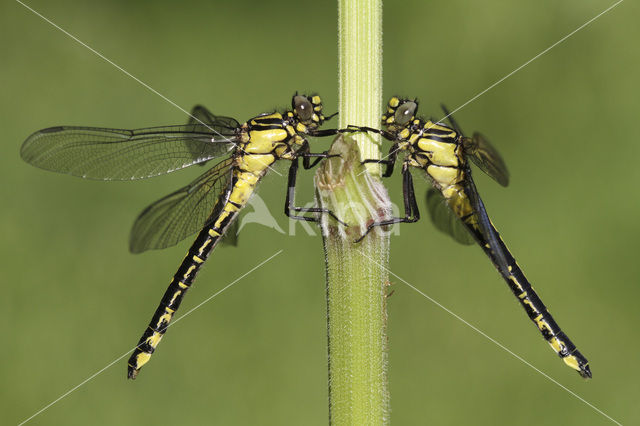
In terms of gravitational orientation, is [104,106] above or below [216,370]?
above

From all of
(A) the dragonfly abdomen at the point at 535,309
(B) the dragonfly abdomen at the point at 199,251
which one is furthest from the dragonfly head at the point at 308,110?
(A) the dragonfly abdomen at the point at 535,309

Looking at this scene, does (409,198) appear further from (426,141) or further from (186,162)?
(186,162)

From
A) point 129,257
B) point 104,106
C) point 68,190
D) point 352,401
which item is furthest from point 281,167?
point 104,106

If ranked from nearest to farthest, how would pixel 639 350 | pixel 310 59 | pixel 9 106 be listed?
1. pixel 639 350
2. pixel 9 106
3. pixel 310 59

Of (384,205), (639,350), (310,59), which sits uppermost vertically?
(310,59)

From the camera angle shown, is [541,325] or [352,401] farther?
[541,325]

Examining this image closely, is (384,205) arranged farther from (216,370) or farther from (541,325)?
(216,370)

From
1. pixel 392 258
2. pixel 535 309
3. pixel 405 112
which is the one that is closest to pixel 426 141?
pixel 405 112

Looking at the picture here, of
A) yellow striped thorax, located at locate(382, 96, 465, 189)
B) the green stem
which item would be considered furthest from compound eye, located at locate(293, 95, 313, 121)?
the green stem
